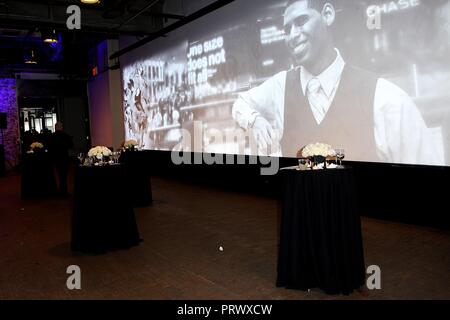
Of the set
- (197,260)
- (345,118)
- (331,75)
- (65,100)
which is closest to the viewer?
(197,260)

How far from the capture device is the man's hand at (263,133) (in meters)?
7.27

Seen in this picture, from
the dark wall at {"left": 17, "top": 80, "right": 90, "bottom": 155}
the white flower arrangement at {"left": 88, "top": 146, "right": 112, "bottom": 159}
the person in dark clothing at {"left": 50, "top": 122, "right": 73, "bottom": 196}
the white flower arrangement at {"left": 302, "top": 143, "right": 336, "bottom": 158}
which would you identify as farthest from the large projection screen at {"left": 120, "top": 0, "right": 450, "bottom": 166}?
the dark wall at {"left": 17, "top": 80, "right": 90, "bottom": 155}

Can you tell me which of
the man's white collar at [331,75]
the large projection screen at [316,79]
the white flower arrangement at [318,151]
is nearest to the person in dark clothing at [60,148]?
the large projection screen at [316,79]

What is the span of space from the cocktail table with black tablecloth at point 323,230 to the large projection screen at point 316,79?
2133mm

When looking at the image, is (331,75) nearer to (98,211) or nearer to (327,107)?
(327,107)

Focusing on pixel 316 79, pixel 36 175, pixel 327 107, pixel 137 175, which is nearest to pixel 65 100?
pixel 36 175

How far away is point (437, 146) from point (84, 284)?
4012 mm

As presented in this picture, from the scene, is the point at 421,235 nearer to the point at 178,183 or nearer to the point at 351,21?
the point at 351,21

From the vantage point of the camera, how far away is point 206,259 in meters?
4.25

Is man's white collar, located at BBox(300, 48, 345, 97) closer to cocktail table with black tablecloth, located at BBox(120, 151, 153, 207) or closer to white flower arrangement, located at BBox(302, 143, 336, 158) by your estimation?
white flower arrangement, located at BBox(302, 143, 336, 158)

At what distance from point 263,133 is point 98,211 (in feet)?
11.9

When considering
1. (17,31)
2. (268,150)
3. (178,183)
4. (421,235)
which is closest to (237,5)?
(268,150)

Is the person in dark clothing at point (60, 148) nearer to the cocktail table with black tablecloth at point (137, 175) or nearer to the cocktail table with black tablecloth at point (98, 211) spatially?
the cocktail table with black tablecloth at point (137, 175)

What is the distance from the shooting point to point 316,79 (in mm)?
6195
